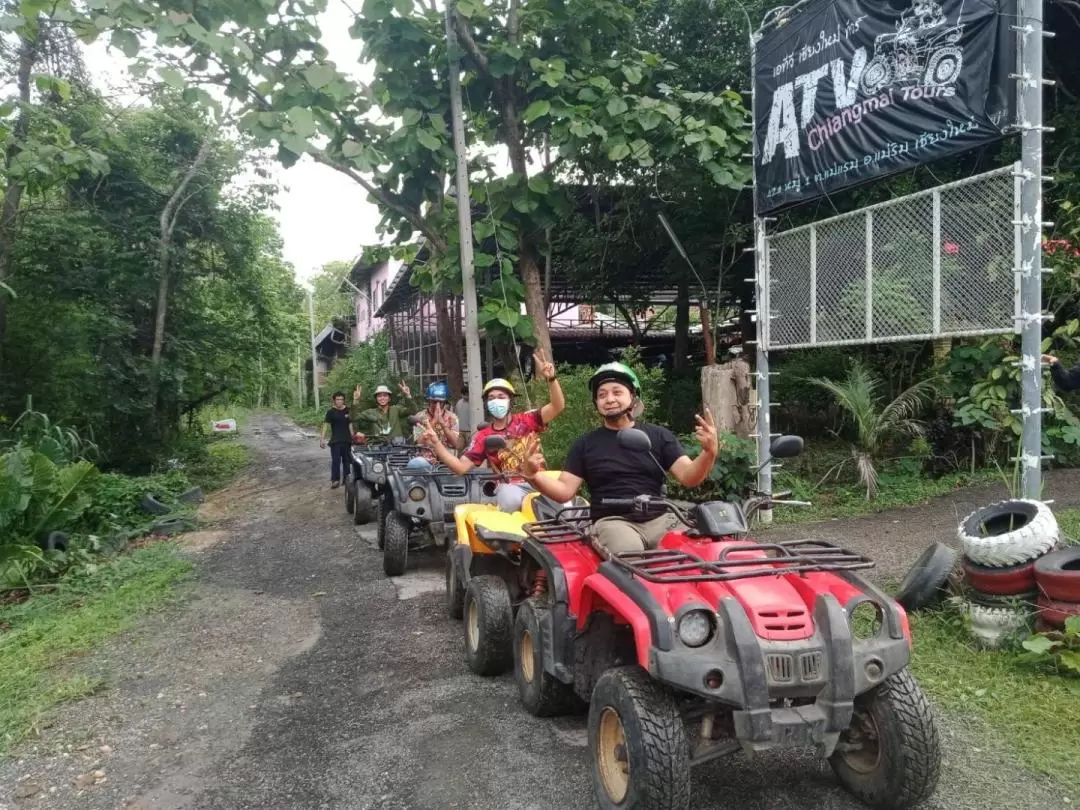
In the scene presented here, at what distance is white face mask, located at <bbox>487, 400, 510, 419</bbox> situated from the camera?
6180mm

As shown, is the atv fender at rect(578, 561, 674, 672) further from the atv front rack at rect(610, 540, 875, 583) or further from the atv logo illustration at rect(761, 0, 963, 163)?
the atv logo illustration at rect(761, 0, 963, 163)

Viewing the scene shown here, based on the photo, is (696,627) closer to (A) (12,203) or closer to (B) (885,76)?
(B) (885,76)

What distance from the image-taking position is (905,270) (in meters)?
6.33

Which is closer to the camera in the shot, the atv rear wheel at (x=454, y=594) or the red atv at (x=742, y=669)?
the red atv at (x=742, y=669)

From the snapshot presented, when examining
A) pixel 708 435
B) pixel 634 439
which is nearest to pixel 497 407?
pixel 708 435

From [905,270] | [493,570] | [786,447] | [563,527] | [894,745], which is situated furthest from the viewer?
[905,270]

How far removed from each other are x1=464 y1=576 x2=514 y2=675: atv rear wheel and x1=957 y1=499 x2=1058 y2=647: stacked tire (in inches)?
108

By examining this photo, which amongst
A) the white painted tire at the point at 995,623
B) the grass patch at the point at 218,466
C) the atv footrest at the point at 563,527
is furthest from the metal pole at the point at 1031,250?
the grass patch at the point at 218,466

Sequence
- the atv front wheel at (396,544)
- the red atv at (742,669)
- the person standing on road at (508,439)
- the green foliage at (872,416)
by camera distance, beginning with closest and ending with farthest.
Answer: the red atv at (742,669) < the person standing on road at (508,439) < the atv front wheel at (396,544) < the green foliage at (872,416)

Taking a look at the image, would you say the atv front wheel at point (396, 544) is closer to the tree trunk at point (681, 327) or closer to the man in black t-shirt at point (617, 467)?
the man in black t-shirt at point (617, 467)

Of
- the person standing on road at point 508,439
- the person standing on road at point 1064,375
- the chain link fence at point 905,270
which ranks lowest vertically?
the person standing on road at point 508,439

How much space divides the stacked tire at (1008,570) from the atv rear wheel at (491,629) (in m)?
2.75

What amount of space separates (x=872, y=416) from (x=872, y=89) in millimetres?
3771

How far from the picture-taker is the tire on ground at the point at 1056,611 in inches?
169
